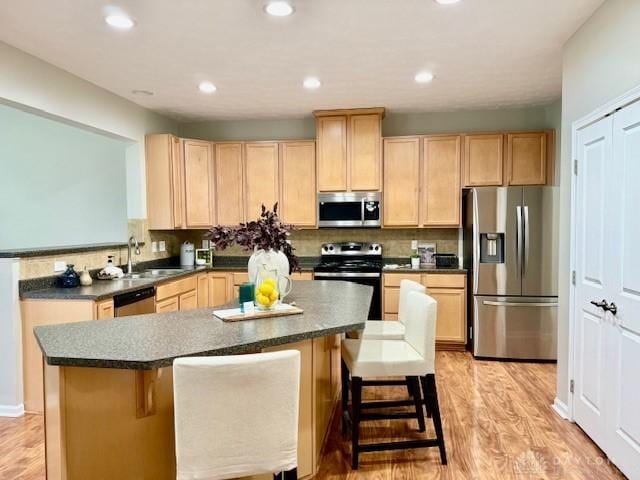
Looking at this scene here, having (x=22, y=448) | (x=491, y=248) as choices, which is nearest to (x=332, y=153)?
(x=491, y=248)

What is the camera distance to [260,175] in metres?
5.06

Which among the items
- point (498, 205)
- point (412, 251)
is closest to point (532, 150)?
point (498, 205)

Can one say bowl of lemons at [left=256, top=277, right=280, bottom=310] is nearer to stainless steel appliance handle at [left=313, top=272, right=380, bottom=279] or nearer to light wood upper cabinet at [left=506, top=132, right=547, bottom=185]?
stainless steel appliance handle at [left=313, top=272, right=380, bottom=279]

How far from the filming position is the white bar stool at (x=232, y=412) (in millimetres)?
1408

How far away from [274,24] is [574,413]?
10.7 feet

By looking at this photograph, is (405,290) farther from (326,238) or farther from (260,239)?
(326,238)

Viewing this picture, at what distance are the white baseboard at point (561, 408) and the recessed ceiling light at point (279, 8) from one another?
10.5 ft

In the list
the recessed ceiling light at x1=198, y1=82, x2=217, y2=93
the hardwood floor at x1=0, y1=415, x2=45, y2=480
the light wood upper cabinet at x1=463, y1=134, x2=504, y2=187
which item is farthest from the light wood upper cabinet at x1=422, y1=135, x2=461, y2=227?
the hardwood floor at x1=0, y1=415, x2=45, y2=480

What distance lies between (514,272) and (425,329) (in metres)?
2.30

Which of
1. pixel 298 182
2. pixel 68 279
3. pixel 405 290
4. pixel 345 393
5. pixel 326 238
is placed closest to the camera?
pixel 345 393

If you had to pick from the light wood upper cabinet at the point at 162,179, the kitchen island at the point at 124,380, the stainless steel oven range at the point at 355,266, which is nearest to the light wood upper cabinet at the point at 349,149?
the stainless steel oven range at the point at 355,266

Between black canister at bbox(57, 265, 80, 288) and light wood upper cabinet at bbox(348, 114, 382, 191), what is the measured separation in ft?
9.48

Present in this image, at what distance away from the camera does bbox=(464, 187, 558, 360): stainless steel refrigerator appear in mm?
4156

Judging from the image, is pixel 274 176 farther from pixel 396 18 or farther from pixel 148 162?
pixel 396 18
